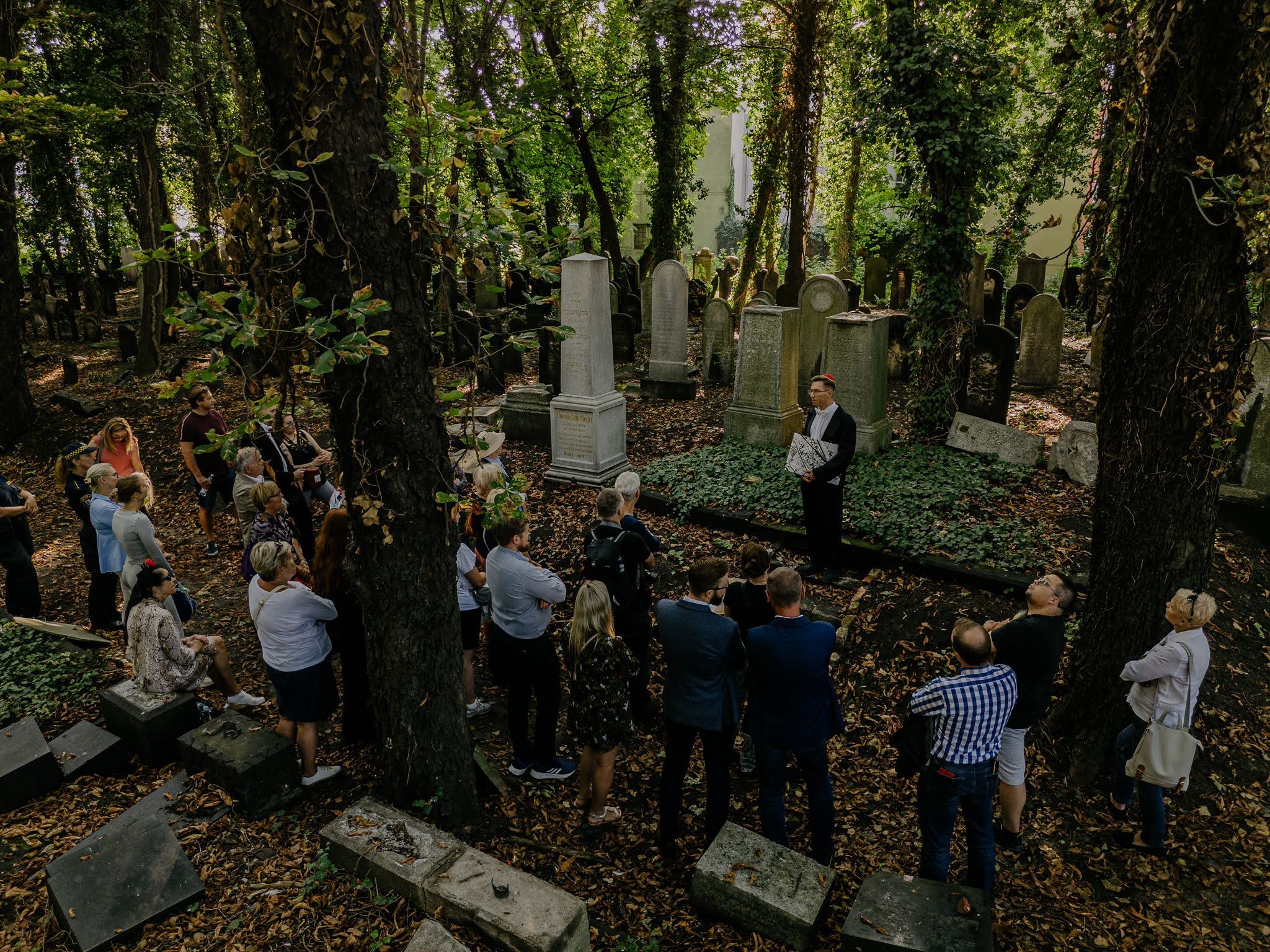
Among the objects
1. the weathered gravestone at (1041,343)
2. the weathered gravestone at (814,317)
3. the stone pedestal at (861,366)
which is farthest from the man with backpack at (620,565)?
the weathered gravestone at (1041,343)

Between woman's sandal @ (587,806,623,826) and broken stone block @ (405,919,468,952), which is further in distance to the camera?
woman's sandal @ (587,806,623,826)

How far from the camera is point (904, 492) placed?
8398mm

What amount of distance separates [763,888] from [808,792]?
1.98 ft

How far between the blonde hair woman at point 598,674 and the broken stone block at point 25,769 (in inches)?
132

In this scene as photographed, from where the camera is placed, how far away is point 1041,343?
12.6m

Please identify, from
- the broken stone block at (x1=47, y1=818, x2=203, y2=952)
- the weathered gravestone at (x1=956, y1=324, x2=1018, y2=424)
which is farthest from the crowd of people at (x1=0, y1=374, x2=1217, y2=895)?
the weathered gravestone at (x1=956, y1=324, x2=1018, y2=424)

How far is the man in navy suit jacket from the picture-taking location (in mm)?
4199

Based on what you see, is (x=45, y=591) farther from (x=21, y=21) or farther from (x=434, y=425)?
(x=21, y=21)

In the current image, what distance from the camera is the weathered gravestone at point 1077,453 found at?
27.8 feet

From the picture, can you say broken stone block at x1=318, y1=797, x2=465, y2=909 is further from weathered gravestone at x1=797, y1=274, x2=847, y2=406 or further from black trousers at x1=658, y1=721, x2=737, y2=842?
weathered gravestone at x1=797, y1=274, x2=847, y2=406

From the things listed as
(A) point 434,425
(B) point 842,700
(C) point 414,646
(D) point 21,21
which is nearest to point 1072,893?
(B) point 842,700

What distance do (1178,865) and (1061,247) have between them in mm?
32299

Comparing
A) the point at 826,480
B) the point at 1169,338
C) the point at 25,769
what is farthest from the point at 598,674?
the point at 1169,338

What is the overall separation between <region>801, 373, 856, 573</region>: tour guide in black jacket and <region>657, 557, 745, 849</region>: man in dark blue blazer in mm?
2917
